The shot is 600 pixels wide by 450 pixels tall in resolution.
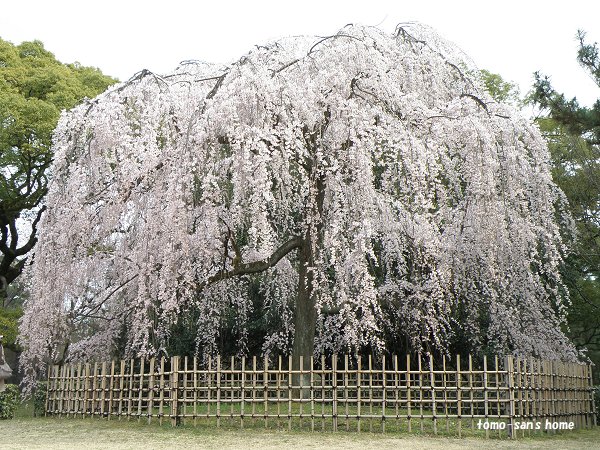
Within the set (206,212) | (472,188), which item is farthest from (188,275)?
(472,188)

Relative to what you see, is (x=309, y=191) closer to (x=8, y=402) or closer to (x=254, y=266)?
(x=254, y=266)

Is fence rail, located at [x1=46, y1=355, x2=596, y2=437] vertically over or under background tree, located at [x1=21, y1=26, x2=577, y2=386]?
under

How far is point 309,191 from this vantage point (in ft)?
32.6

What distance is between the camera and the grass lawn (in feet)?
24.9

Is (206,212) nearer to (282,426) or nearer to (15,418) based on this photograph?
(282,426)

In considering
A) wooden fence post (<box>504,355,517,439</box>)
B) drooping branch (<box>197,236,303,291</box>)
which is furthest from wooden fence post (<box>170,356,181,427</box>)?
wooden fence post (<box>504,355,517,439</box>)

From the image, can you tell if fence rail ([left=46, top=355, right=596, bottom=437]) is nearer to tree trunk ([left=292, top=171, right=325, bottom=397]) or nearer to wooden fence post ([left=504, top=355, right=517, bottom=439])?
wooden fence post ([left=504, top=355, right=517, bottom=439])

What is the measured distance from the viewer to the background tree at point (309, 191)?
895 centimetres

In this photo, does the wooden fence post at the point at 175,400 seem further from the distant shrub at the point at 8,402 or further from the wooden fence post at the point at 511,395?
the wooden fence post at the point at 511,395

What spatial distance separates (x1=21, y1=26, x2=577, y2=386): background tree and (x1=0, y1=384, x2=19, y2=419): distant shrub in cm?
71

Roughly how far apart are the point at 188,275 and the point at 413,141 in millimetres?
3813

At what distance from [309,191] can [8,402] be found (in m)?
7.25

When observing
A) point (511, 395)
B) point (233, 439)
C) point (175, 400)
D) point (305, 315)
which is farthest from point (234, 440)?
point (511, 395)

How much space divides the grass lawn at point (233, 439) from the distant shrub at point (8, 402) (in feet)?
7.32
